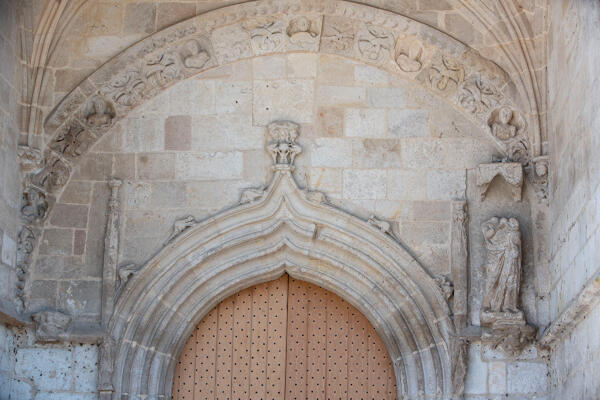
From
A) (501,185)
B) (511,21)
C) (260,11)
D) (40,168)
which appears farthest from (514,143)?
(40,168)

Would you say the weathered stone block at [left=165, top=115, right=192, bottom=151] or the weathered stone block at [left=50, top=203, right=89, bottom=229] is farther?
the weathered stone block at [left=165, top=115, right=192, bottom=151]

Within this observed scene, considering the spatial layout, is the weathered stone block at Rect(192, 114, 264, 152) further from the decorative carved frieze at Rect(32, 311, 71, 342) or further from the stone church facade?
the decorative carved frieze at Rect(32, 311, 71, 342)

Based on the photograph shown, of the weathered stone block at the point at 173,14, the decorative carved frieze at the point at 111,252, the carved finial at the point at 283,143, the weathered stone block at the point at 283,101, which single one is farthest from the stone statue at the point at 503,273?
the weathered stone block at the point at 173,14

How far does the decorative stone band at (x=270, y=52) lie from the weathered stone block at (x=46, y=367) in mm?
1386

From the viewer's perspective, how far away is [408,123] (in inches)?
367

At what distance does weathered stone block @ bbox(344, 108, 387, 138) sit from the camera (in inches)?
366

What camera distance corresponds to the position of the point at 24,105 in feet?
30.2

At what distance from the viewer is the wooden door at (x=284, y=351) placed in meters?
9.07

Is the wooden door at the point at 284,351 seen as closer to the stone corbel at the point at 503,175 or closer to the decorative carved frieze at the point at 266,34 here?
the stone corbel at the point at 503,175

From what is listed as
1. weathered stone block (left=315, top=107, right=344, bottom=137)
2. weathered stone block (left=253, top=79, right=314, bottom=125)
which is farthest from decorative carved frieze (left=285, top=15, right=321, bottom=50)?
weathered stone block (left=315, top=107, right=344, bottom=137)

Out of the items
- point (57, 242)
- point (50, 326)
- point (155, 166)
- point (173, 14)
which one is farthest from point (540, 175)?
point (50, 326)

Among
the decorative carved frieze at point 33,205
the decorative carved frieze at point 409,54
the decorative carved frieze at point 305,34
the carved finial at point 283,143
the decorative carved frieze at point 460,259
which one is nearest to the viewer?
the decorative carved frieze at point 460,259

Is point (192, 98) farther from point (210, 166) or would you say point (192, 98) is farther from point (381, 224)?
point (381, 224)

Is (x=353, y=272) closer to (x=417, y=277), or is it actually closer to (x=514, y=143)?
(x=417, y=277)
